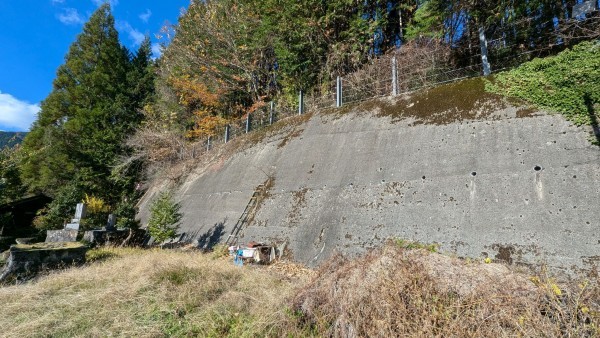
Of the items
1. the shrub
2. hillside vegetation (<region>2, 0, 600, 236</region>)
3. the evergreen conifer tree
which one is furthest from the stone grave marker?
the evergreen conifer tree

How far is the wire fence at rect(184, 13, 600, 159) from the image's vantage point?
9.16 meters

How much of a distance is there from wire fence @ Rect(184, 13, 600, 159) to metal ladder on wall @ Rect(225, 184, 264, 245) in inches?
142

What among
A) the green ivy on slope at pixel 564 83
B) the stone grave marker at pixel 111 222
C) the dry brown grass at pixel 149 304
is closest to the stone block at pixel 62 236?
the stone grave marker at pixel 111 222

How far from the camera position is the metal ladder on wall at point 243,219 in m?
9.02

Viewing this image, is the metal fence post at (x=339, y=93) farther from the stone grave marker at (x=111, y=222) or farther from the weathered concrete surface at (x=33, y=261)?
the stone grave marker at (x=111, y=222)

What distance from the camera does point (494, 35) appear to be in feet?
33.4

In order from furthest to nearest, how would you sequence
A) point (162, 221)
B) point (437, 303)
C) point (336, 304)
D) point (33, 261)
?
point (162, 221) → point (33, 261) → point (336, 304) → point (437, 303)

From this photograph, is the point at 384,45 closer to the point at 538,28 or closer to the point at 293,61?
the point at 293,61

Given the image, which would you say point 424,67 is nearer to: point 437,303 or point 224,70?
point 437,303

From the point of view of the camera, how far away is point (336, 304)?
3.33m

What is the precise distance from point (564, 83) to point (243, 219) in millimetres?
8214

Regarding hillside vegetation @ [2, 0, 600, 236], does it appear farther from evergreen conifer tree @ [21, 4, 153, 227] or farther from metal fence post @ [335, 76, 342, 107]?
metal fence post @ [335, 76, 342, 107]

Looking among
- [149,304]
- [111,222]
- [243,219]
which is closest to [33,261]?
[149,304]

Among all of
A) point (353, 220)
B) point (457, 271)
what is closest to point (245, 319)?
A: point (457, 271)
